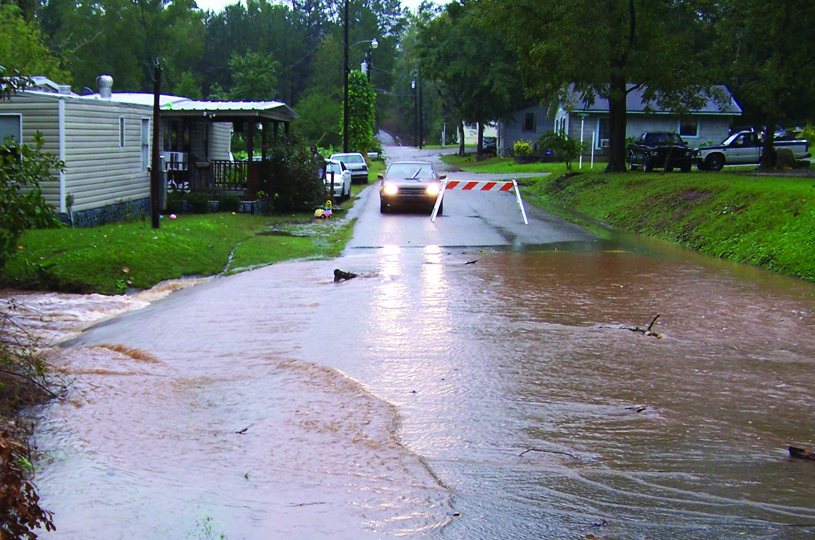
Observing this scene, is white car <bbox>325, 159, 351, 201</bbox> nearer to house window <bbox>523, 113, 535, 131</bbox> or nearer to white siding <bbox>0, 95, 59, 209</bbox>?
white siding <bbox>0, 95, 59, 209</bbox>

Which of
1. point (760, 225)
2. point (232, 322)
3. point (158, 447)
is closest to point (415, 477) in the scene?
point (158, 447)

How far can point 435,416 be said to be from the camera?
693cm

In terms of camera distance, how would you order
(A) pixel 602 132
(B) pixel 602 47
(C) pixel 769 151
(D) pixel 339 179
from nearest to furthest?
(B) pixel 602 47, (D) pixel 339 179, (C) pixel 769 151, (A) pixel 602 132

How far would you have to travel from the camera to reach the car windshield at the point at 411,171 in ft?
80.8

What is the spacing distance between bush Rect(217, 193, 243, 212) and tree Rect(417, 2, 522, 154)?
117ft

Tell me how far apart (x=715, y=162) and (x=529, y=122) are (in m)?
29.6

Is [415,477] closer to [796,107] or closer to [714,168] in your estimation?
[714,168]

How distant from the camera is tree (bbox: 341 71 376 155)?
5309 centimetres

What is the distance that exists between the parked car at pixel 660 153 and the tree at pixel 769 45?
11.2 feet

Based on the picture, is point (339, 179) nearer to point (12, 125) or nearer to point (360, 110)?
point (12, 125)

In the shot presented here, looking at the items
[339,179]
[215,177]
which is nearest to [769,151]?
[339,179]

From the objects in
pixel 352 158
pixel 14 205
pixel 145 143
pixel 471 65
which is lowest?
pixel 14 205

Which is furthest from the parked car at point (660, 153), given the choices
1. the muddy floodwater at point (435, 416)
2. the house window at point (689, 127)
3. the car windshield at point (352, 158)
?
the muddy floodwater at point (435, 416)

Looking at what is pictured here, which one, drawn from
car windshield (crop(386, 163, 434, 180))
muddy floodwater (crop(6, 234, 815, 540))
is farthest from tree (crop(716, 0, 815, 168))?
muddy floodwater (crop(6, 234, 815, 540))
